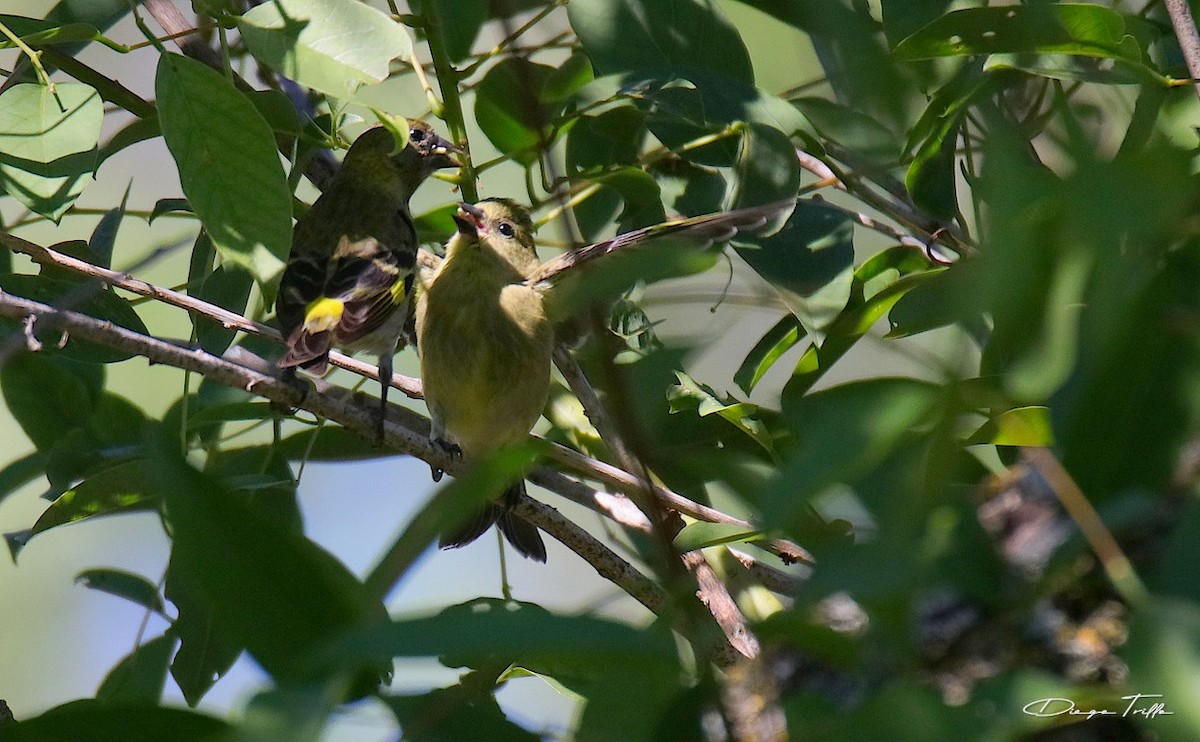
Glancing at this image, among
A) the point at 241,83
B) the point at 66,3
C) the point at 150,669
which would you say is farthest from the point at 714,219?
the point at 66,3

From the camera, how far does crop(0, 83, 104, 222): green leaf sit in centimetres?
166

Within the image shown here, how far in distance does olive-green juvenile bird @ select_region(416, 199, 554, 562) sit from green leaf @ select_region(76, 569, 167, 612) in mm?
720

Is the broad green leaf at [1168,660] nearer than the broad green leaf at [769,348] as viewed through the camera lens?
Yes

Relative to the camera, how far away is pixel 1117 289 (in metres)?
0.61

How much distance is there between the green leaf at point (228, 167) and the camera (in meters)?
1.47

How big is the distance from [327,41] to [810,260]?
0.72 meters

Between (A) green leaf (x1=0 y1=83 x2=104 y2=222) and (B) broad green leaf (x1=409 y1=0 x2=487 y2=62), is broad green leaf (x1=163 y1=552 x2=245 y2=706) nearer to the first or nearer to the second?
(A) green leaf (x1=0 y1=83 x2=104 y2=222)

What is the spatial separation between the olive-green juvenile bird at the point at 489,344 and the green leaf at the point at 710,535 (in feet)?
2.95

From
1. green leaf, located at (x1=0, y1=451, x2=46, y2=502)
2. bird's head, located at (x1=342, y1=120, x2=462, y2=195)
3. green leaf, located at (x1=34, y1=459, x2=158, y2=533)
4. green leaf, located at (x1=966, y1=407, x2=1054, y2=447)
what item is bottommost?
green leaf, located at (x1=966, y1=407, x2=1054, y2=447)

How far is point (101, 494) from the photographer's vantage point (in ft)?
6.01

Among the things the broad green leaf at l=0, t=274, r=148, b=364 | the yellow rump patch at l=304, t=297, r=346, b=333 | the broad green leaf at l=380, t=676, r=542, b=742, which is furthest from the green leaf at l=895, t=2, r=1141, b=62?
the yellow rump patch at l=304, t=297, r=346, b=333

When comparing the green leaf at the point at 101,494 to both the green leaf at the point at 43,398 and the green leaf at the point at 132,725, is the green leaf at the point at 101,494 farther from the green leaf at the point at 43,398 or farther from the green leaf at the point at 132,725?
the green leaf at the point at 132,725

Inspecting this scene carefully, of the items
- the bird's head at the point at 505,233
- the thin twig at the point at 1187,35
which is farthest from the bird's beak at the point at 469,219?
the thin twig at the point at 1187,35

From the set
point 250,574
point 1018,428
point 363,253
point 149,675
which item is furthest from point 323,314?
point 250,574
